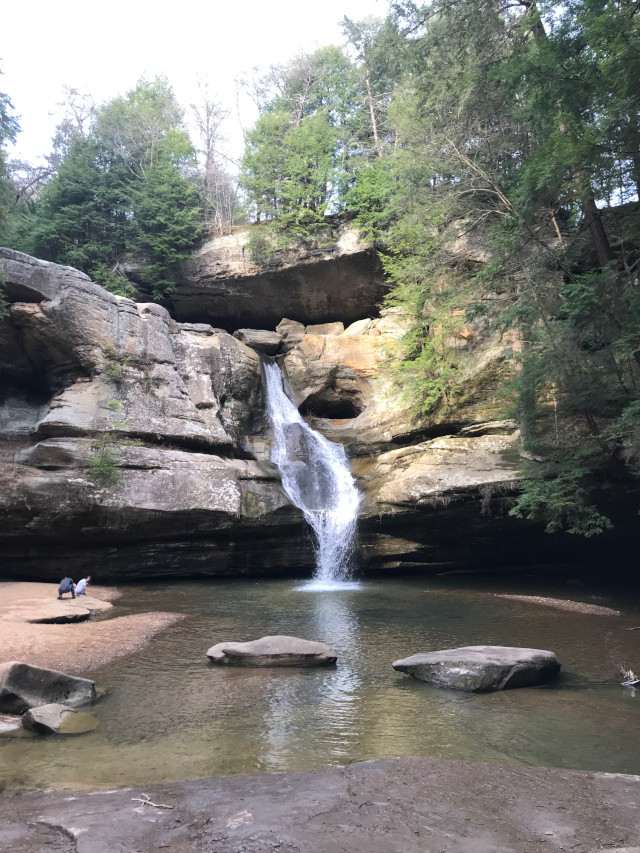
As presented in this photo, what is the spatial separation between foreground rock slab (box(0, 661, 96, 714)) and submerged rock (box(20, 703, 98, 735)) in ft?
0.79

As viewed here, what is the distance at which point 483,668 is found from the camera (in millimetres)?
6781

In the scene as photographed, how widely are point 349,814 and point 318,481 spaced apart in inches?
592

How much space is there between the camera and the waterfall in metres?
16.7

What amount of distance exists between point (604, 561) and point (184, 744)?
1672 cm

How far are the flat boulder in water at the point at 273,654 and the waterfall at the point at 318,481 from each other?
26.4 ft

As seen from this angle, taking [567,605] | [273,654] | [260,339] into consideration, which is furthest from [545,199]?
[260,339]

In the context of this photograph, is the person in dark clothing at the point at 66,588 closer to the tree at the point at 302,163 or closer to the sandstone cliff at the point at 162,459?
the sandstone cliff at the point at 162,459

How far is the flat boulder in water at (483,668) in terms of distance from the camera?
6746 millimetres

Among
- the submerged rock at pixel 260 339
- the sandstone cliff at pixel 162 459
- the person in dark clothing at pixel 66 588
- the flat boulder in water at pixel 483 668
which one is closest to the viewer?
the flat boulder in water at pixel 483 668

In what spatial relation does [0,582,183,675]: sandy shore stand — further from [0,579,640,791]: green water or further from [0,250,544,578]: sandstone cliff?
[0,250,544,578]: sandstone cliff

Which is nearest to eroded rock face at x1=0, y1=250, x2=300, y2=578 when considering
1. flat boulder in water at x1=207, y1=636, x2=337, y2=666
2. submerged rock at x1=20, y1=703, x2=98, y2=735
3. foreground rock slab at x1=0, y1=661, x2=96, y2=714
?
flat boulder in water at x1=207, y1=636, x2=337, y2=666

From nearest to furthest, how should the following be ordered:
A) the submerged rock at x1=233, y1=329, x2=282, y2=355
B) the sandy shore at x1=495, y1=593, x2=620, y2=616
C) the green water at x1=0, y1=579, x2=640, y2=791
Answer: the green water at x1=0, y1=579, x2=640, y2=791
the sandy shore at x1=495, y1=593, x2=620, y2=616
the submerged rock at x1=233, y1=329, x2=282, y2=355

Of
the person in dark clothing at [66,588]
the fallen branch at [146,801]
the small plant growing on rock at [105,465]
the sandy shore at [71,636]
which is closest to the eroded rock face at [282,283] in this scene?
the small plant growing on rock at [105,465]

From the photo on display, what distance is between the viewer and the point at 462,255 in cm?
1816
